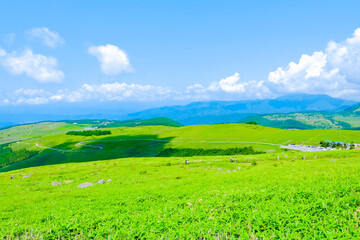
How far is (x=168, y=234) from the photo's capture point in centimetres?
829

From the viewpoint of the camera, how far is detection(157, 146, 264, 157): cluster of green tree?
9256cm

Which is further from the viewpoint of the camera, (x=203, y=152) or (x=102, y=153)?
(x=102, y=153)

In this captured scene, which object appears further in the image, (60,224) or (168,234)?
(60,224)

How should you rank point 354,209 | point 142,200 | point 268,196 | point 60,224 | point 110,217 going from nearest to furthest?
1. point 354,209
2. point 60,224
3. point 110,217
4. point 268,196
5. point 142,200

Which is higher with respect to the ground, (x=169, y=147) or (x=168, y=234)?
(x=168, y=234)

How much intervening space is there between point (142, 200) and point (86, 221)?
618 centimetres

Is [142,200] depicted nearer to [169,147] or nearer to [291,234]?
[291,234]

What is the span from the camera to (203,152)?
104 m

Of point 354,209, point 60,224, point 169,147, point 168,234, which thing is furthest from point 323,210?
point 169,147

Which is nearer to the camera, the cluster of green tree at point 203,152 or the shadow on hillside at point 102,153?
the cluster of green tree at point 203,152

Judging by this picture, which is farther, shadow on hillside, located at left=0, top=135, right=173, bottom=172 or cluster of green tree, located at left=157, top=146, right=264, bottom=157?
shadow on hillside, located at left=0, top=135, right=173, bottom=172

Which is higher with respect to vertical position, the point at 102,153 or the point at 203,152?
the point at 102,153

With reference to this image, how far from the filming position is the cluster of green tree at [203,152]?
92.6m

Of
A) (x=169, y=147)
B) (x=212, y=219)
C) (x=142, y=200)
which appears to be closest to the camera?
(x=212, y=219)
